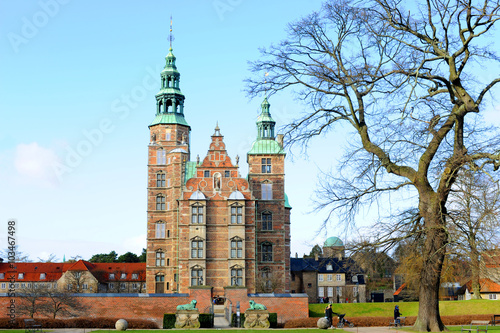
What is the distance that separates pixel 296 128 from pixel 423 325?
28.1 ft

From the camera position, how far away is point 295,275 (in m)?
79.1

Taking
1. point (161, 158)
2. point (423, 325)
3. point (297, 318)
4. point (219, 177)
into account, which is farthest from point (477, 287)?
point (161, 158)

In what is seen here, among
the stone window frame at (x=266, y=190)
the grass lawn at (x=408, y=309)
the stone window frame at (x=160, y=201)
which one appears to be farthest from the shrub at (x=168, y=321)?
the stone window frame at (x=160, y=201)

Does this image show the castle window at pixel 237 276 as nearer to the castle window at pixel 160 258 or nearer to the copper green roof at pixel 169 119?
the castle window at pixel 160 258

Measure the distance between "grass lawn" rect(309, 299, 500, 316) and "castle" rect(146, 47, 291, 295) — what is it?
1055 cm

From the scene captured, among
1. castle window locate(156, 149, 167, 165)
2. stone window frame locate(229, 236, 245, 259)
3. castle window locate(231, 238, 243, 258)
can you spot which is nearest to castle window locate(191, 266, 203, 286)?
stone window frame locate(229, 236, 245, 259)

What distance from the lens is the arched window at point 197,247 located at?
5291cm

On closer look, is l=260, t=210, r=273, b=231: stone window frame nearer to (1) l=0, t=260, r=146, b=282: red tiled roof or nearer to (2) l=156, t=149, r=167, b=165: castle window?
(2) l=156, t=149, r=167, b=165: castle window

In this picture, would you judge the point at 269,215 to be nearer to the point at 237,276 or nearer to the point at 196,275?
the point at 237,276

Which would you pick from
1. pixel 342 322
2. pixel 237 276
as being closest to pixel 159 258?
pixel 237 276

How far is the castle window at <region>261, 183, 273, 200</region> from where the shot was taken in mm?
56594

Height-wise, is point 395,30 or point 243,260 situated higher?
point 395,30

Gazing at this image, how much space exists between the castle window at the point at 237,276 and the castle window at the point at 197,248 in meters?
3.12

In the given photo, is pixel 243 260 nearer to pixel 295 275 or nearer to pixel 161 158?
pixel 161 158
